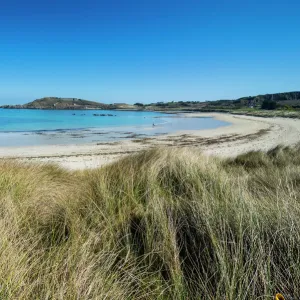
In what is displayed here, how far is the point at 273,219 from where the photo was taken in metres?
2.14

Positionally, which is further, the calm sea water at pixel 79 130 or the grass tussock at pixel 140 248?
the calm sea water at pixel 79 130

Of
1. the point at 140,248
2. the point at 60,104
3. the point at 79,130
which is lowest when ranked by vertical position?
the point at 79,130

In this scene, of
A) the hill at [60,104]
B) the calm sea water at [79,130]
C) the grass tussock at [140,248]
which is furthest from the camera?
the hill at [60,104]

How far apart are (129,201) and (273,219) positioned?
168cm

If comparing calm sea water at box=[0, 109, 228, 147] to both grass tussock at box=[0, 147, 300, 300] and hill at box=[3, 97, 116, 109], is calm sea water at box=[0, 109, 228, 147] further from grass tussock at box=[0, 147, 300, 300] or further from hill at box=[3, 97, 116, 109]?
hill at box=[3, 97, 116, 109]

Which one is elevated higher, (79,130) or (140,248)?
(140,248)

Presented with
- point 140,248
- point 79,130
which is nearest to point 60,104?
point 79,130

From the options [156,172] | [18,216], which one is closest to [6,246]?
[18,216]

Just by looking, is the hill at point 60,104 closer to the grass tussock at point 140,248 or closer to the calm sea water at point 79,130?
the calm sea water at point 79,130

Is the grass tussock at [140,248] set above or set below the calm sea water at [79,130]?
above

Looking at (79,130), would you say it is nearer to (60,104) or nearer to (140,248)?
(140,248)

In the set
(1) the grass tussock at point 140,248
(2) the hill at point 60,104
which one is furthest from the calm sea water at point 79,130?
(2) the hill at point 60,104

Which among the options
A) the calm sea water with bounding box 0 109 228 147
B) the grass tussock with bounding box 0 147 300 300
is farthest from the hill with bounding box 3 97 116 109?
the grass tussock with bounding box 0 147 300 300

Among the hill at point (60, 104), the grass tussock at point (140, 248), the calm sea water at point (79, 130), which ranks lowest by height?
the calm sea water at point (79, 130)
